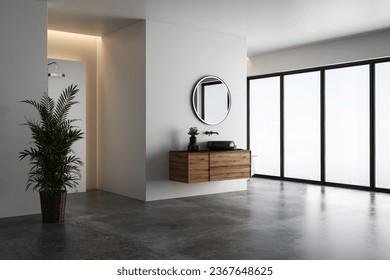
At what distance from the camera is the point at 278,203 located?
274 inches

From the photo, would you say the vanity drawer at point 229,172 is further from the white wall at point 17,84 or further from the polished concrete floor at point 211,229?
the white wall at point 17,84

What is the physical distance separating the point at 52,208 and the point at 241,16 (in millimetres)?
4179

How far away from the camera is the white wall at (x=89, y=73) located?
8.37 metres

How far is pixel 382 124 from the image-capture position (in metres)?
8.23

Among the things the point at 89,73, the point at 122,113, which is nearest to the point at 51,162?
the point at 122,113

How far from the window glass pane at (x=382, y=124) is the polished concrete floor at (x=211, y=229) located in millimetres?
704

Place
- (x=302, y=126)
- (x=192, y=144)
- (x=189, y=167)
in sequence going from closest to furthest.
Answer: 1. (x=189, y=167)
2. (x=192, y=144)
3. (x=302, y=126)

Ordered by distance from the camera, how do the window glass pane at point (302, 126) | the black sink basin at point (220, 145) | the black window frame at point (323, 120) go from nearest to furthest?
the black sink basin at point (220, 145), the black window frame at point (323, 120), the window glass pane at point (302, 126)

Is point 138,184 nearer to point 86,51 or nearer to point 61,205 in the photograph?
point 61,205

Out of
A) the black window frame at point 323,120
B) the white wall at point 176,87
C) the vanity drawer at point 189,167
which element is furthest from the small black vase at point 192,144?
the black window frame at point 323,120

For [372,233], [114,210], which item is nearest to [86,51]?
[114,210]

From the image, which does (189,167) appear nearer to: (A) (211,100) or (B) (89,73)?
(A) (211,100)

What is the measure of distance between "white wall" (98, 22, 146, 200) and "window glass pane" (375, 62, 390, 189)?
4.53 metres
